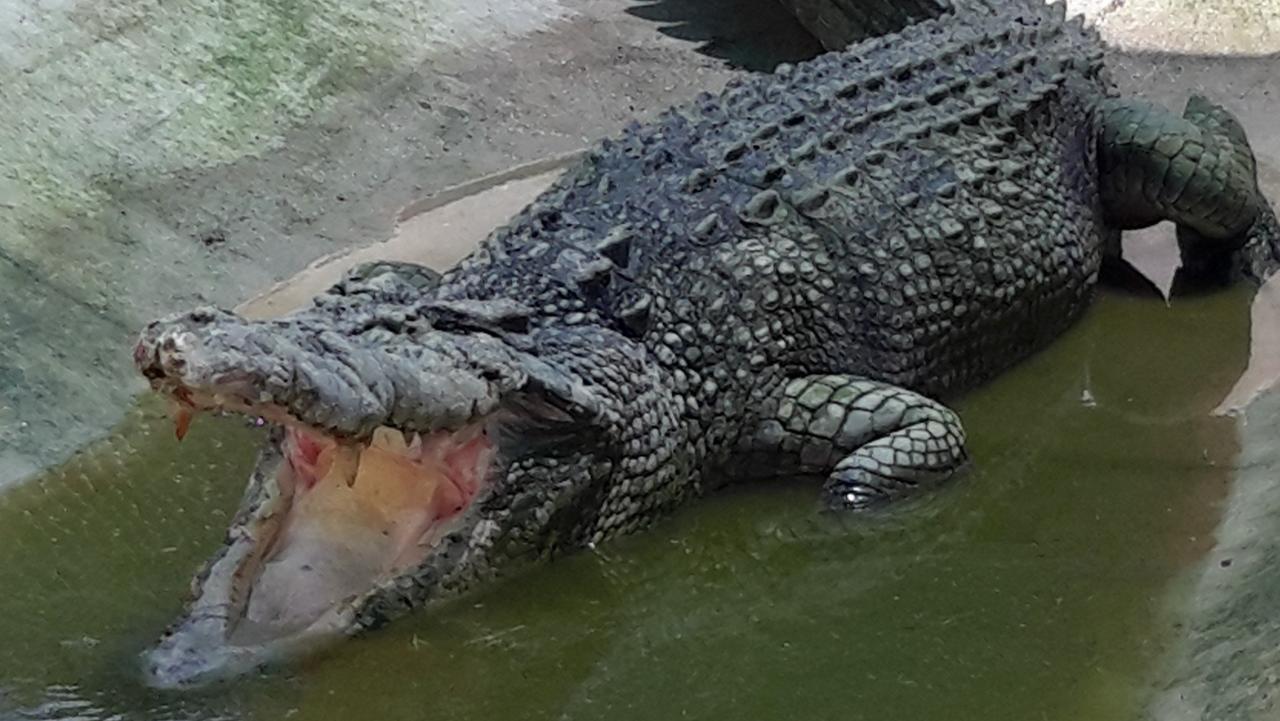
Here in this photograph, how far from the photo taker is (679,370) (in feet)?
13.9

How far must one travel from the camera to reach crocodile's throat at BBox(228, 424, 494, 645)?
3498mm

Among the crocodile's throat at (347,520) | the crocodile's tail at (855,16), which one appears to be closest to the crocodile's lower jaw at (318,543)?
the crocodile's throat at (347,520)

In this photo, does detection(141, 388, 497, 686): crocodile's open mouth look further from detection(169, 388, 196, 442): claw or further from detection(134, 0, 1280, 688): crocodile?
detection(169, 388, 196, 442): claw

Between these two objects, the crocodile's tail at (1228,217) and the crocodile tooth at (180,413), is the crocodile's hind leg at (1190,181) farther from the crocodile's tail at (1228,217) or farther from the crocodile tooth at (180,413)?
the crocodile tooth at (180,413)

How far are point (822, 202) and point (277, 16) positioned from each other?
117 inches

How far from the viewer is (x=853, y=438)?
14.2 feet

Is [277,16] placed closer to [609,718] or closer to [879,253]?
[879,253]

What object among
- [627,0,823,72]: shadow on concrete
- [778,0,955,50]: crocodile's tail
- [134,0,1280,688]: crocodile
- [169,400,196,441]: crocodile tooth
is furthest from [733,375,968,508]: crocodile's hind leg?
[627,0,823,72]: shadow on concrete

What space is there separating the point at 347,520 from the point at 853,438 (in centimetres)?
133

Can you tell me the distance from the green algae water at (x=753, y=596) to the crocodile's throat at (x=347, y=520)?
121 mm

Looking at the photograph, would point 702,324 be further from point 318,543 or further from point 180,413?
point 180,413

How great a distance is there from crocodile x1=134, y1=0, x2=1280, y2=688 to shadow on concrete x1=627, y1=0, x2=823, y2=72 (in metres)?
1.53

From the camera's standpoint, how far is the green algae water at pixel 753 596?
3418 millimetres

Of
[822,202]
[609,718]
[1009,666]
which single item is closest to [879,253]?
[822,202]
